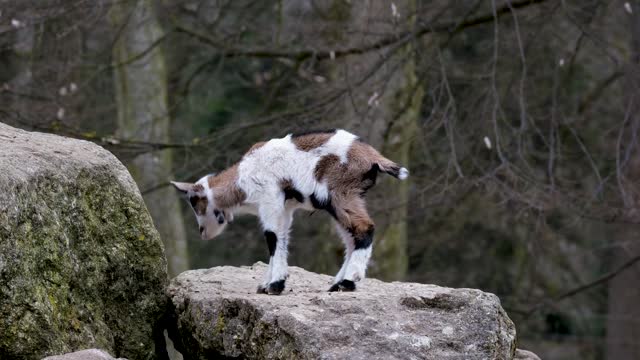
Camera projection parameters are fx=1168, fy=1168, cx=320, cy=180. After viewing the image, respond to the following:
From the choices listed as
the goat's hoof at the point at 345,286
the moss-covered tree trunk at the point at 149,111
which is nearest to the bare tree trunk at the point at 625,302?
the moss-covered tree trunk at the point at 149,111

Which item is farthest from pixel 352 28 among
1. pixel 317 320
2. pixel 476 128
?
pixel 317 320

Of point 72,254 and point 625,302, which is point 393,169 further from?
point 625,302

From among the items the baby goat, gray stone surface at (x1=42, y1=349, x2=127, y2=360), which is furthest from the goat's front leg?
gray stone surface at (x1=42, y1=349, x2=127, y2=360)

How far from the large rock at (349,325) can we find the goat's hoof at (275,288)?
0.30 feet

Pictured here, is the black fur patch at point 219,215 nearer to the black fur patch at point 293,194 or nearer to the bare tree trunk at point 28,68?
the black fur patch at point 293,194

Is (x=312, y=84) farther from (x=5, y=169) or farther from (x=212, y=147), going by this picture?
(x=5, y=169)

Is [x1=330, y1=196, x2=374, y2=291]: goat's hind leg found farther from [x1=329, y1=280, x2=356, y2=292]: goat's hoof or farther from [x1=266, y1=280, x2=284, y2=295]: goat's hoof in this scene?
[x1=266, y1=280, x2=284, y2=295]: goat's hoof

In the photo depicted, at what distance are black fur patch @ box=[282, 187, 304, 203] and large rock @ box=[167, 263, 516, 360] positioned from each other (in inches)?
25.6

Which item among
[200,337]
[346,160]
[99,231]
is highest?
[346,160]

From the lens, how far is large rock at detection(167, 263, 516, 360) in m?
6.54

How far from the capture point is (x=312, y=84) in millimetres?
→ 14570

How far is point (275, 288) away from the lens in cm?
757

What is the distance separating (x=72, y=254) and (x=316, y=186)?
164 cm

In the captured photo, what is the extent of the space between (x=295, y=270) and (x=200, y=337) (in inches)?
73.9
